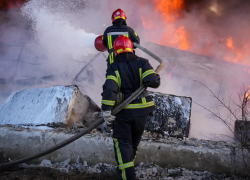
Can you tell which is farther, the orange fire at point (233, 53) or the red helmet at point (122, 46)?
the orange fire at point (233, 53)

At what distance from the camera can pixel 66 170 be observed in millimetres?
2785

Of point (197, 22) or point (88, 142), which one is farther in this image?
point (197, 22)

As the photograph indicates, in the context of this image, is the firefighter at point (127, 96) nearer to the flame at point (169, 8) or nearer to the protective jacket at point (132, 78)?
the protective jacket at point (132, 78)

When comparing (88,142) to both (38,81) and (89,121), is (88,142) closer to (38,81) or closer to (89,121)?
(89,121)

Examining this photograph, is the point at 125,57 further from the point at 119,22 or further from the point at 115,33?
the point at 119,22

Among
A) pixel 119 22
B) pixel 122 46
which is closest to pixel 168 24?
pixel 119 22

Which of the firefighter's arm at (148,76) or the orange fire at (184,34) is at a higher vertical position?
the orange fire at (184,34)

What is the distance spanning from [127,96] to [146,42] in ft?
25.1

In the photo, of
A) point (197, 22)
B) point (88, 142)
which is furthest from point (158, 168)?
point (197, 22)

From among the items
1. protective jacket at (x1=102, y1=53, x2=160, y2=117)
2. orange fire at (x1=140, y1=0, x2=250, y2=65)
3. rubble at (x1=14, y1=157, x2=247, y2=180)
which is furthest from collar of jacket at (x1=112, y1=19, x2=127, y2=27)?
orange fire at (x1=140, y1=0, x2=250, y2=65)

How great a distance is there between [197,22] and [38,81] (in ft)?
30.8

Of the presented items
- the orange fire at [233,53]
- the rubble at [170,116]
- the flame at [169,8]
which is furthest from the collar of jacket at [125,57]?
the orange fire at [233,53]

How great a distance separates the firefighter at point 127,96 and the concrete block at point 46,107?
4.80ft

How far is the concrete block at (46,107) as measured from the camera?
371 cm
